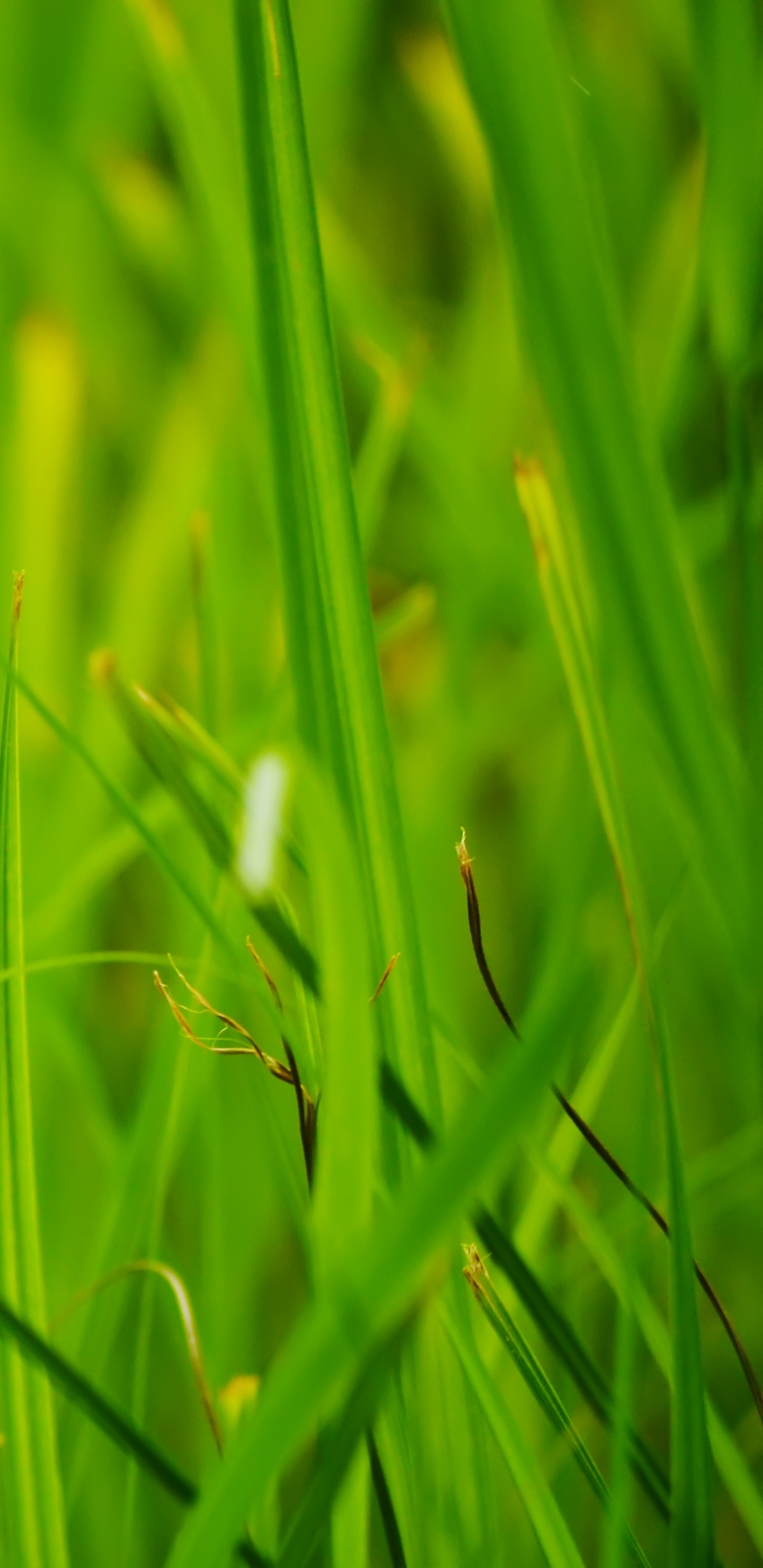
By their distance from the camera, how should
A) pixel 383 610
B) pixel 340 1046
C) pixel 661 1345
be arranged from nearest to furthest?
pixel 340 1046
pixel 661 1345
pixel 383 610

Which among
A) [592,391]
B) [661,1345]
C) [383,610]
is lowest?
[661,1345]

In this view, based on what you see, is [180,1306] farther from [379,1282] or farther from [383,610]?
[383,610]

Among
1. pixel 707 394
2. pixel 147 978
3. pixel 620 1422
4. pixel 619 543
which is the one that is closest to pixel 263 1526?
pixel 620 1422

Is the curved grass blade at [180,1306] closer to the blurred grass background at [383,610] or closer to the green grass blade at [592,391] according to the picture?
the blurred grass background at [383,610]

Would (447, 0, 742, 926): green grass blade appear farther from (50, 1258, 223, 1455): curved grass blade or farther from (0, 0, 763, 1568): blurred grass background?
(50, 1258, 223, 1455): curved grass blade

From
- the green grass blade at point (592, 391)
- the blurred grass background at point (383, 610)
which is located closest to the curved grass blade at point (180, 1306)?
the blurred grass background at point (383, 610)

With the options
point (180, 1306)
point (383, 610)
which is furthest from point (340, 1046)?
point (383, 610)
